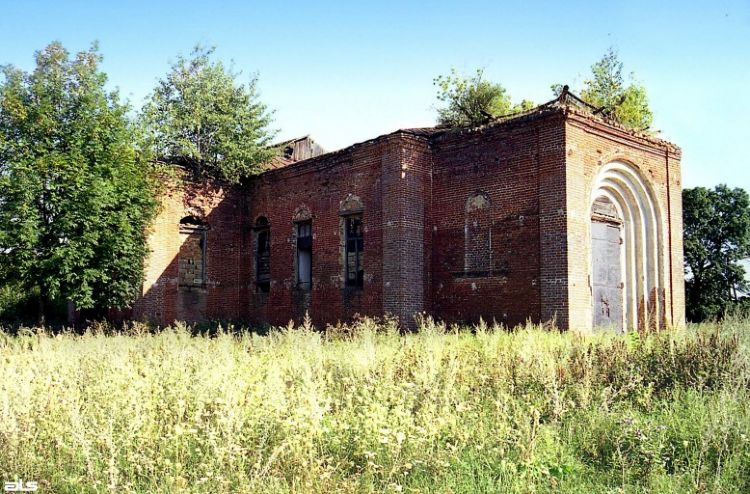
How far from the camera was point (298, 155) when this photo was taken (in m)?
27.7

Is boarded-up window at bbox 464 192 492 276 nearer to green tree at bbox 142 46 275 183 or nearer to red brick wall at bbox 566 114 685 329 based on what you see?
red brick wall at bbox 566 114 685 329

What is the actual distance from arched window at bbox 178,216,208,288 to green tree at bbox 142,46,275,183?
5.52 feet

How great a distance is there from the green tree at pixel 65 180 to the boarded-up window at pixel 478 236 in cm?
896

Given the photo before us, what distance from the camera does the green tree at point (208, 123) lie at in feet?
67.6

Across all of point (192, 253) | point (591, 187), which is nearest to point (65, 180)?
point (192, 253)

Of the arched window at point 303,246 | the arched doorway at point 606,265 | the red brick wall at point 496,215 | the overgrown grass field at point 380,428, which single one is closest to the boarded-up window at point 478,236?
the red brick wall at point 496,215

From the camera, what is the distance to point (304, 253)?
19.2 meters

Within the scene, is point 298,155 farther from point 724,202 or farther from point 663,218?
point 724,202

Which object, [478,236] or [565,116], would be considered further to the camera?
[478,236]

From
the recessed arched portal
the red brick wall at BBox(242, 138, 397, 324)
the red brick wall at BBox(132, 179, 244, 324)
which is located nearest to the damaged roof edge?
the red brick wall at BBox(242, 138, 397, 324)

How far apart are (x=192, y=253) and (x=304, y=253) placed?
385cm

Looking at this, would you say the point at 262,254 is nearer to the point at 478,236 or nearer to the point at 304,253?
the point at 304,253

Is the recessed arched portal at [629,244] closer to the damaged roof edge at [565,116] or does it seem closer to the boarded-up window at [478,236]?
the damaged roof edge at [565,116]

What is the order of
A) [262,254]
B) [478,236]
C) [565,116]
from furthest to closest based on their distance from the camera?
[262,254]
[478,236]
[565,116]
